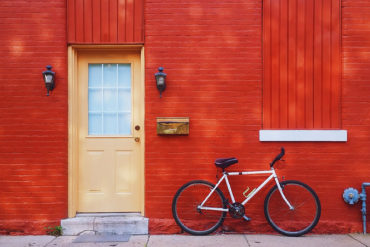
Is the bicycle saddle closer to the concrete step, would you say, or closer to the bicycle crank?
the bicycle crank

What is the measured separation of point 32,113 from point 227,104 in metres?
2.93

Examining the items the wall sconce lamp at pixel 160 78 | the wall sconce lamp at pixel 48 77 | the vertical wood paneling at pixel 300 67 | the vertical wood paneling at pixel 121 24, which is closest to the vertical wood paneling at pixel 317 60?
the vertical wood paneling at pixel 300 67

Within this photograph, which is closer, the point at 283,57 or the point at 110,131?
the point at 283,57

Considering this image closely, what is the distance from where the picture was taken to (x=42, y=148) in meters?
4.95

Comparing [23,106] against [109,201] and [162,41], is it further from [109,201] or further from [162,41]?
[162,41]

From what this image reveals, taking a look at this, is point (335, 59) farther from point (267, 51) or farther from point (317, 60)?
point (267, 51)

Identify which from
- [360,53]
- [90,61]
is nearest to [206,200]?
[90,61]

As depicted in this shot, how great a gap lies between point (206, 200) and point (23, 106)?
307 cm

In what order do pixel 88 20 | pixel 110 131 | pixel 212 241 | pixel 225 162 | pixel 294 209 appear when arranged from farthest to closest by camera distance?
pixel 110 131 < pixel 88 20 < pixel 294 209 < pixel 225 162 < pixel 212 241

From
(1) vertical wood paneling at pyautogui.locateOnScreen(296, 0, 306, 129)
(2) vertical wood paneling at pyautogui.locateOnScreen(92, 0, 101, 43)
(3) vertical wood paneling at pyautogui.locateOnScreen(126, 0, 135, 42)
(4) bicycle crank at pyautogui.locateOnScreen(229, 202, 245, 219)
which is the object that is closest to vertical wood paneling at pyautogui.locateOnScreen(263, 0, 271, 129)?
(1) vertical wood paneling at pyautogui.locateOnScreen(296, 0, 306, 129)

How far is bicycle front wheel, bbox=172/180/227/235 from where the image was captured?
15.6 ft

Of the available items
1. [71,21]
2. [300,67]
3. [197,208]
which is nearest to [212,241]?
[197,208]

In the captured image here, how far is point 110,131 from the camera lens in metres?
5.21

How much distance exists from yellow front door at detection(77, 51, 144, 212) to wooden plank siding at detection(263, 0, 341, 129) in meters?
2.04
